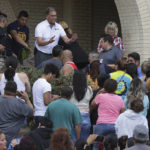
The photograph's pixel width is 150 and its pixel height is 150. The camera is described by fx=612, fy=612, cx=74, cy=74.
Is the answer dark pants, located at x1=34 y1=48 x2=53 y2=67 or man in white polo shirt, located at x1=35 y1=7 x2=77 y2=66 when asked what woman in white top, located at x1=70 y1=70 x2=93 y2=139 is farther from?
dark pants, located at x1=34 y1=48 x2=53 y2=67

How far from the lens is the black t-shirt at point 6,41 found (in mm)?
12280

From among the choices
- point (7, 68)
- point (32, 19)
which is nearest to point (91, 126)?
point (7, 68)

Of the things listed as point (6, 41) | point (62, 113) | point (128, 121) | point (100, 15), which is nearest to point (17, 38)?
point (6, 41)

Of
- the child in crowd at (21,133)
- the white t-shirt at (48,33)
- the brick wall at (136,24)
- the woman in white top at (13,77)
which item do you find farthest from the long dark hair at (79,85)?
the brick wall at (136,24)

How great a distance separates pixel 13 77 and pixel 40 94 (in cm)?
55

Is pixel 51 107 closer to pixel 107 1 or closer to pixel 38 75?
pixel 38 75

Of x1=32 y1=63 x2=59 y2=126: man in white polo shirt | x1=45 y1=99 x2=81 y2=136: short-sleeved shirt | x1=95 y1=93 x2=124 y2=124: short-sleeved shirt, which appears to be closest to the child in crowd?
x1=45 y1=99 x2=81 y2=136: short-sleeved shirt

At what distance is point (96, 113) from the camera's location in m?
10.3

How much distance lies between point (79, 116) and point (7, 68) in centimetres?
154

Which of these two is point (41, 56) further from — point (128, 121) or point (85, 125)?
point (128, 121)

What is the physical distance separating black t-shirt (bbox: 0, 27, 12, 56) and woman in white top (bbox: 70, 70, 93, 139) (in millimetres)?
2730

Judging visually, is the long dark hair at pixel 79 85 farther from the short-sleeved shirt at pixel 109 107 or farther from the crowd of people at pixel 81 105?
the short-sleeved shirt at pixel 109 107

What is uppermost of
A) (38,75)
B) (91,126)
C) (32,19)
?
(32,19)

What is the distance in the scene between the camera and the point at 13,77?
1007 cm
